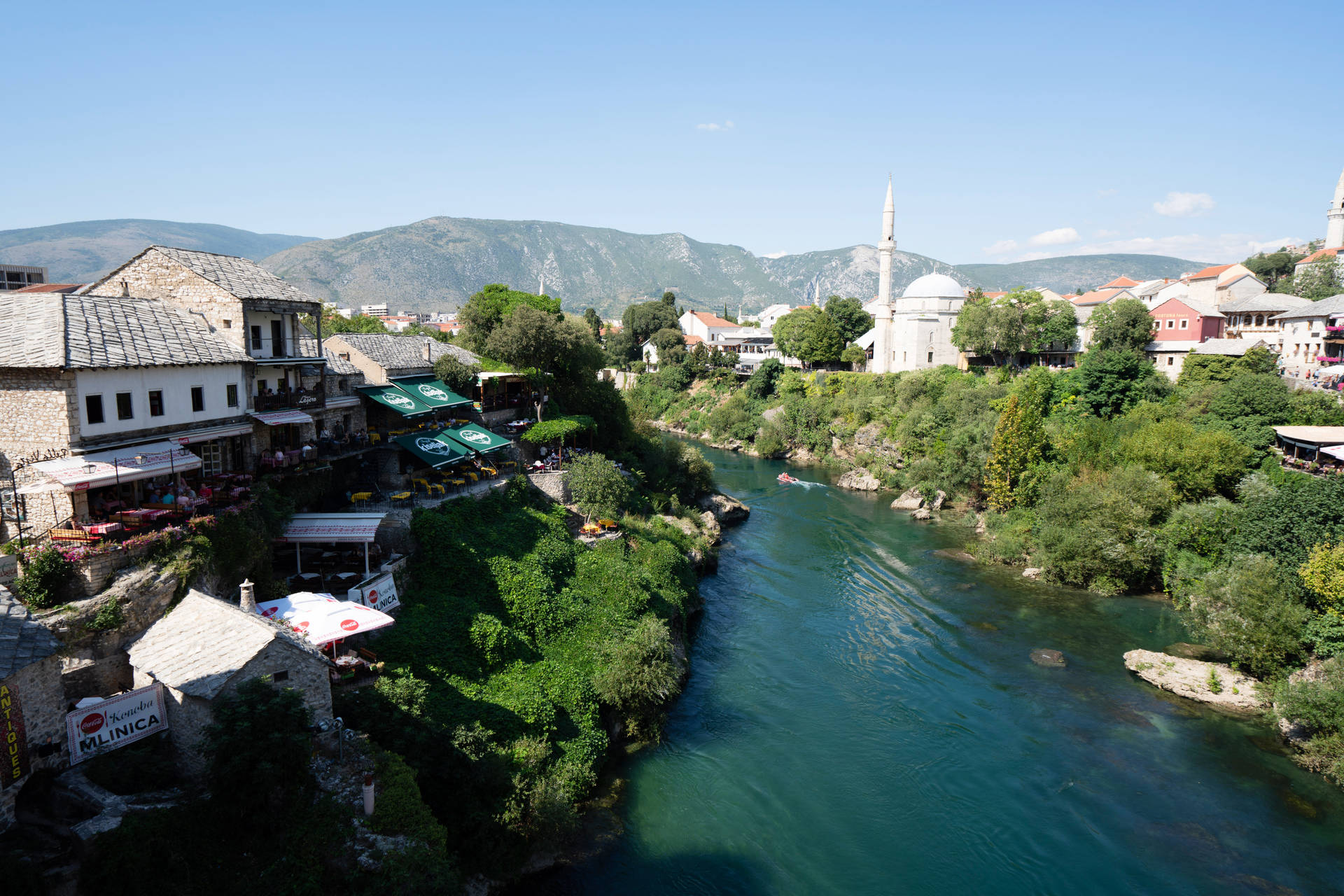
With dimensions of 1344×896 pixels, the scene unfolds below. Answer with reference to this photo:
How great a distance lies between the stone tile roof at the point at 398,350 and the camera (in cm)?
3003

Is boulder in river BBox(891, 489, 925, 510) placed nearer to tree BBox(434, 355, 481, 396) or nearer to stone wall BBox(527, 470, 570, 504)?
stone wall BBox(527, 470, 570, 504)

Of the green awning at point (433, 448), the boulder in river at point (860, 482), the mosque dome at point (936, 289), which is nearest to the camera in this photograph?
the green awning at point (433, 448)

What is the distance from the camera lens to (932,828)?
1714 centimetres

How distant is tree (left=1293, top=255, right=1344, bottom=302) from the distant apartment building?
95.1m

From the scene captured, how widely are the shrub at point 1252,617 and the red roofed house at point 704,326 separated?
80938 mm

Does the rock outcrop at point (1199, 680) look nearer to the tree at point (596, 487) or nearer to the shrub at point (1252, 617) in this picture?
the shrub at point (1252, 617)

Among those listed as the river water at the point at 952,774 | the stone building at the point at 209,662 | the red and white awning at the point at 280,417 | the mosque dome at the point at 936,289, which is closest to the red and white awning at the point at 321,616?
the stone building at the point at 209,662

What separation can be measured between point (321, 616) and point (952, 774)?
1635cm

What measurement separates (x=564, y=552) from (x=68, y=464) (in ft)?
45.7

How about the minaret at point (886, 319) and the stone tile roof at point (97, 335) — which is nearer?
the stone tile roof at point (97, 335)

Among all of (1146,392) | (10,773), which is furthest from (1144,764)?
(1146,392)

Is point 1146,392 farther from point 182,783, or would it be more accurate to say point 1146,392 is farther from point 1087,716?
point 182,783

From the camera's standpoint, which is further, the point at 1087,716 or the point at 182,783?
the point at 1087,716

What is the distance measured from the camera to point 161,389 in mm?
17578
